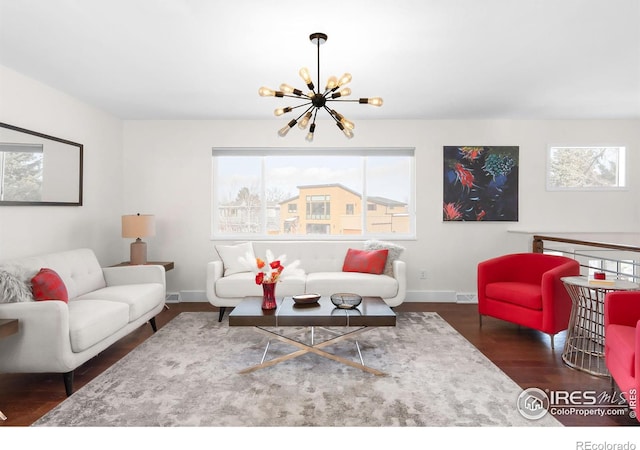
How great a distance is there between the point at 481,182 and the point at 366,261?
6.69 feet

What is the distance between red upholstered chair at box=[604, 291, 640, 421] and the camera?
1.93 m

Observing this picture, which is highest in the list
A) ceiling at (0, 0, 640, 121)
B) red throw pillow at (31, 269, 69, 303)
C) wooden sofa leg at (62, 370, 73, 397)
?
ceiling at (0, 0, 640, 121)

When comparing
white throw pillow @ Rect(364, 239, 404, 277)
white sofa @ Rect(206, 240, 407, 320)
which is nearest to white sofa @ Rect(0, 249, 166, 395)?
white sofa @ Rect(206, 240, 407, 320)

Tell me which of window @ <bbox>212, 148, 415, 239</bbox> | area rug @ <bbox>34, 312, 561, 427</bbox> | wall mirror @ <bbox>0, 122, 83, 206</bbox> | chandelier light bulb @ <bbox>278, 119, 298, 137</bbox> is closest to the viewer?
area rug @ <bbox>34, 312, 561, 427</bbox>

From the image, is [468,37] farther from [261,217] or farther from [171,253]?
[171,253]

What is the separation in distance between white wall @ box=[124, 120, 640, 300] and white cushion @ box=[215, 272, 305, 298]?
109 centimetres

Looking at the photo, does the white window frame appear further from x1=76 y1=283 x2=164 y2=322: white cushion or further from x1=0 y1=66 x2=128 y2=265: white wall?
x1=0 y1=66 x2=128 y2=265: white wall

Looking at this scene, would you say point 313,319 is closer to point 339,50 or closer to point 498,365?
point 498,365

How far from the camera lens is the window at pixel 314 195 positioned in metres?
5.38

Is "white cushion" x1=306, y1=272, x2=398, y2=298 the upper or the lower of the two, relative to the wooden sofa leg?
upper

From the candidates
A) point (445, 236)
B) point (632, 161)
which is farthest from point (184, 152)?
point (632, 161)

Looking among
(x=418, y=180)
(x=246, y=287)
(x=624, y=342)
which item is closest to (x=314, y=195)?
(x=418, y=180)

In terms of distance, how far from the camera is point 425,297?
5242 mm

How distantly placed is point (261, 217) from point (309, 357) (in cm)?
268
